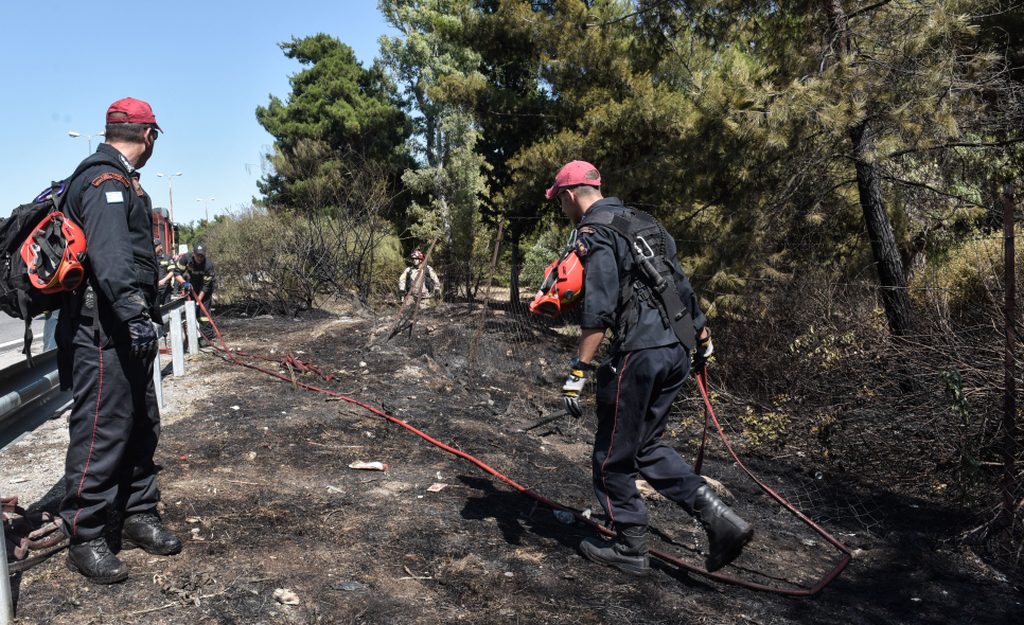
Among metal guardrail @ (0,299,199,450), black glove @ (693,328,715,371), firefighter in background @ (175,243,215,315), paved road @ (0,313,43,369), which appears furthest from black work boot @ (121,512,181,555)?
firefighter in background @ (175,243,215,315)

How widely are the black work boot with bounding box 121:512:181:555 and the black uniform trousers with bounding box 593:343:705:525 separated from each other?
197 cm

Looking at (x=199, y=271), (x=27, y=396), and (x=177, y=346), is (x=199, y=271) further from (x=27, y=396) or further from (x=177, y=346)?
(x=27, y=396)

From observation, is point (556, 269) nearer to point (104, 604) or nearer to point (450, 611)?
point (450, 611)

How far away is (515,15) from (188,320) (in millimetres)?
8669

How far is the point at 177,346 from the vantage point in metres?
7.54

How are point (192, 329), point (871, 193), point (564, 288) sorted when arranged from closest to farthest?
point (564, 288), point (871, 193), point (192, 329)

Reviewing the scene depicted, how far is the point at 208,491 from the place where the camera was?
4246 mm

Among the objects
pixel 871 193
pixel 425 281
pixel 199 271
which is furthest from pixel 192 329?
pixel 871 193

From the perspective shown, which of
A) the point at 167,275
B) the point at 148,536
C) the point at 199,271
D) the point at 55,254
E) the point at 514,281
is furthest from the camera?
the point at 199,271

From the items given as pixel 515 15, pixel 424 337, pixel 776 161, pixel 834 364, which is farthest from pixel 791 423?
pixel 515 15

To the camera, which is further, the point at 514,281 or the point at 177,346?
the point at 514,281

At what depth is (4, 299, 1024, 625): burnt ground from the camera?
10.1 feet

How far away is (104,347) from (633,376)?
230cm

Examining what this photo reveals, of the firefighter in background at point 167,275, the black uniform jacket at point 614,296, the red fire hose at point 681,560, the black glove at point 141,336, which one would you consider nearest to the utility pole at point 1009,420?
the red fire hose at point 681,560
